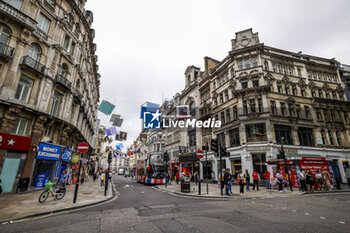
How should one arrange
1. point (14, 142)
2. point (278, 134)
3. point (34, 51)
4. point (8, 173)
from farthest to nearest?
point (278, 134) → point (34, 51) → point (14, 142) → point (8, 173)

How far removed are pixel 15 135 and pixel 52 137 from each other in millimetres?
3930

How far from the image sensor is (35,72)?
14203mm

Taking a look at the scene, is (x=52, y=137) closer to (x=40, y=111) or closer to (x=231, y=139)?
(x=40, y=111)

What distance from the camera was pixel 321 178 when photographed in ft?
50.1

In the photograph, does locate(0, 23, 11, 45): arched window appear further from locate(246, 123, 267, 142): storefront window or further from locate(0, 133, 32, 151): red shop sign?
locate(246, 123, 267, 142): storefront window

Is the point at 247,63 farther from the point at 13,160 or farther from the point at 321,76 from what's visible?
the point at 13,160

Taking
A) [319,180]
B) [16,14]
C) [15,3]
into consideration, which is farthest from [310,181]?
[15,3]

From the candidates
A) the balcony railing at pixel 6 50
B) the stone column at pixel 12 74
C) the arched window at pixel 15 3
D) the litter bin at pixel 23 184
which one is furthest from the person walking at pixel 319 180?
the arched window at pixel 15 3

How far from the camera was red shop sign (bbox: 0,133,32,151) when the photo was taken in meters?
11.7

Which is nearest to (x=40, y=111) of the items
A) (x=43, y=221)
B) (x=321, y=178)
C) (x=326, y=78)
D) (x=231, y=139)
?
(x=43, y=221)

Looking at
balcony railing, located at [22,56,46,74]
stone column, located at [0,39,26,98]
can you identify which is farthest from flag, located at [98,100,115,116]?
stone column, located at [0,39,26,98]

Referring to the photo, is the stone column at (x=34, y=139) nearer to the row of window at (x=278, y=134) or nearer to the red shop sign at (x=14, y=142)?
the red shop sign at (x=14, y=142)

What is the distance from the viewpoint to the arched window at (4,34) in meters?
12.7

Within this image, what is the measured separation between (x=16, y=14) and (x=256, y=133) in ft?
91.5
